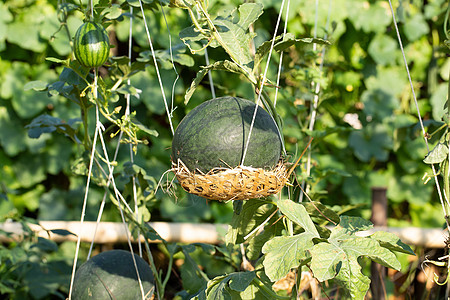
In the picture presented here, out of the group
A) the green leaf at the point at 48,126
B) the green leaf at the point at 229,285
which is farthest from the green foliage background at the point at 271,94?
the green leaf at the point at 229,285

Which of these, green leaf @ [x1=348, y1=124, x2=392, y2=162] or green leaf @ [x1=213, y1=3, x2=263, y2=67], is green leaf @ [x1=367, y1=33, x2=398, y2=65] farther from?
green leaf @ [x1=213, y1=3, x2=263, y2=67]

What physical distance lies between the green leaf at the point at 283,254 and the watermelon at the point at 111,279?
478 mm

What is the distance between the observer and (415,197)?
9.20 feet

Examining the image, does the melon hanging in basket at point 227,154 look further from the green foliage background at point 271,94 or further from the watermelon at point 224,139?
the green foliage background at point 271,94

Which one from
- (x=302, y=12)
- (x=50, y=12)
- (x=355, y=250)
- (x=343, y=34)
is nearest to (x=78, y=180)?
(x=50, y=12)

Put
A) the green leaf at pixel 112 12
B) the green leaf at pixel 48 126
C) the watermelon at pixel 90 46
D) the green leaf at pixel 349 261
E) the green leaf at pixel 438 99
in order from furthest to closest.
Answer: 1. the green leaf at pixel 438 99
2. the green leaf at pixel 48 126
3. the green leaf at pixel 112 12
4. the watermelon at pixel 90 46
5. the green leaf at pixel 349 261

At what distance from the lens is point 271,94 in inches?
94.9

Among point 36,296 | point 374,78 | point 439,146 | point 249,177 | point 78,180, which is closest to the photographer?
point 249,177

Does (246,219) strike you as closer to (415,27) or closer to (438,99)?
(438,99)

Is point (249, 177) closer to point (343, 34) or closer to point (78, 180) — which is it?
point (78, 180)

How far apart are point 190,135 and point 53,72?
6.19ft

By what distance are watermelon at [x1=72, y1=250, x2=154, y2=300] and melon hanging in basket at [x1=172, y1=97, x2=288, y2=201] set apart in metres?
0.40

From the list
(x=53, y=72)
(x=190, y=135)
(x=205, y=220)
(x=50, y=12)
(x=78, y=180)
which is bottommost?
(x=205, y=220)

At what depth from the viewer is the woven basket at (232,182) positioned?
2.92ft
